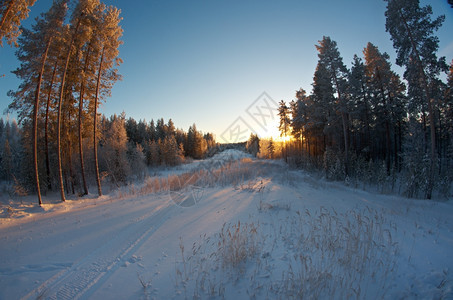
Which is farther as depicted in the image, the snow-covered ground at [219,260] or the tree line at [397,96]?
the tree line at [397,96]

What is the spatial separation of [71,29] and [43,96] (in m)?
6.71

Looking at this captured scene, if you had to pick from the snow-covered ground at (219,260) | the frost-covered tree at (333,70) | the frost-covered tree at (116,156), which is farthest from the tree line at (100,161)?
the frost-covered tree at (333,70)

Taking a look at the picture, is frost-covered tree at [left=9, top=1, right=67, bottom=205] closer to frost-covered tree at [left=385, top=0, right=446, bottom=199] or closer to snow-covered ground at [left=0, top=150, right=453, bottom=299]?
snow-covered ground at [left=0, top=150, right=453, bottom=299]

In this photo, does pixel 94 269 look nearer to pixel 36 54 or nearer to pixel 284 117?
pixel 36 54

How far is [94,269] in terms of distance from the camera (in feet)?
11.7

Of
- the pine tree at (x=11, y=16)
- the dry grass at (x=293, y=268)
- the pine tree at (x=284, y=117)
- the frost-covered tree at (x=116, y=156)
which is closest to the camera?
the dry grass at (x=293, y=268)

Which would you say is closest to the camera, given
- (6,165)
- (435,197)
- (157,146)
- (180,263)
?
(180,263)

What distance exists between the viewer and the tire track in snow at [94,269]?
9.56 ft

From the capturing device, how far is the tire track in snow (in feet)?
9.56

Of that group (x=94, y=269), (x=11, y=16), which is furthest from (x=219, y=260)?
(x=11, y=16)

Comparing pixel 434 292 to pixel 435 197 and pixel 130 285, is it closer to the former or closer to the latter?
pixel 130 285

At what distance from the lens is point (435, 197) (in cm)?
1167

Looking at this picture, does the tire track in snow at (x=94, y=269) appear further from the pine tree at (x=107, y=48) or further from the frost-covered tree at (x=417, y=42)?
the frost-covered tree at (x=417, y=42)

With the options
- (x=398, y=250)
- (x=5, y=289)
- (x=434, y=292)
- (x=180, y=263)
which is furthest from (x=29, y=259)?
(x=398, y=250)
